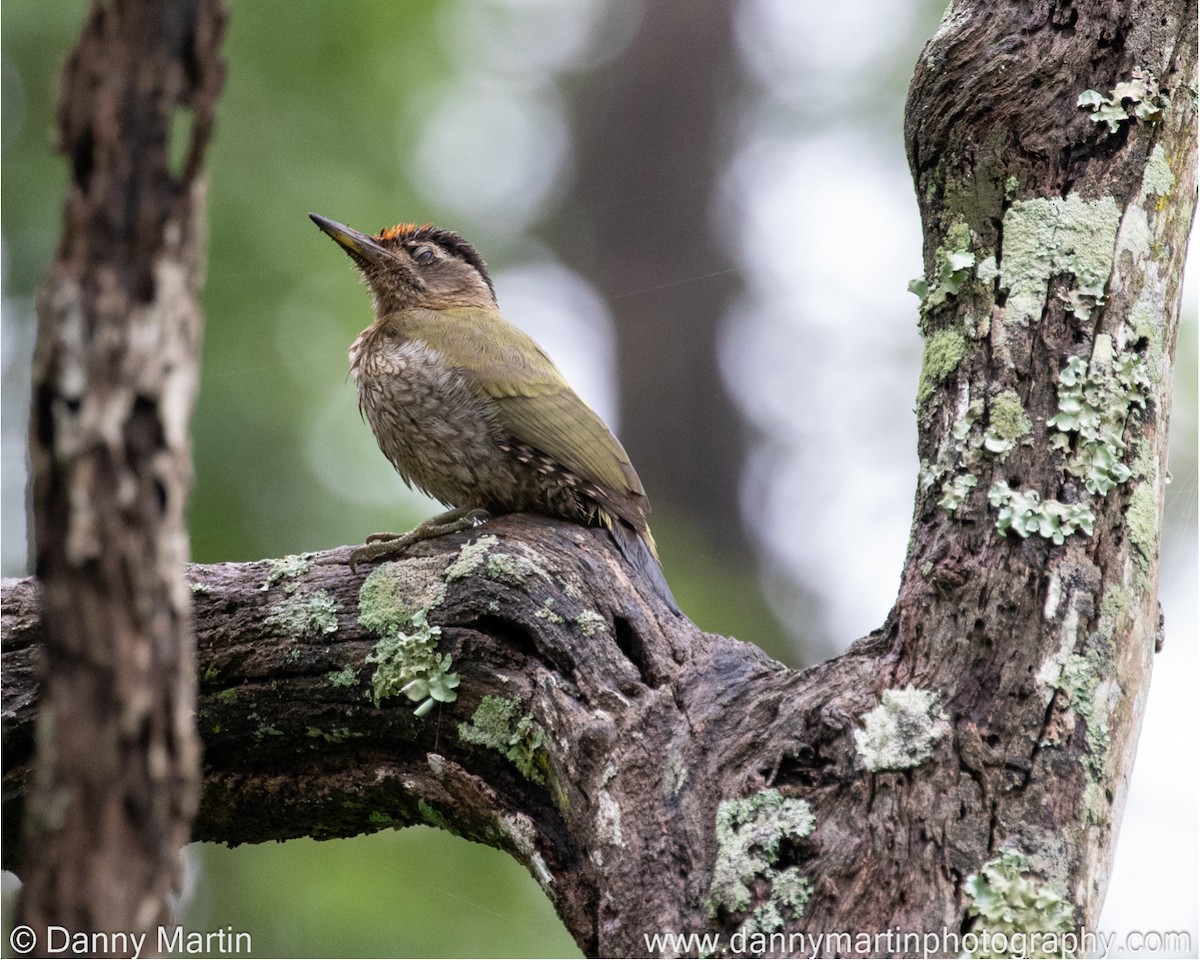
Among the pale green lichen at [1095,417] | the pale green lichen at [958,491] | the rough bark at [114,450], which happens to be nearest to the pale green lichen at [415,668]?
the pale green lichen at [958,491]

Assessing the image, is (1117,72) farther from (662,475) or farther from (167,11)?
(662,475)

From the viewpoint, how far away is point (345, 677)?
2.54 meters

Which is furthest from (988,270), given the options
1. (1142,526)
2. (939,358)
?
(1142,526)

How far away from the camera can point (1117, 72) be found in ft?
7.48

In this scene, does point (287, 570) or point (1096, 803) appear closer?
point (1096, 803)

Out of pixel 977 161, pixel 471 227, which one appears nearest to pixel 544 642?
pixel 977 161

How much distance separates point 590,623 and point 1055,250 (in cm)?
111

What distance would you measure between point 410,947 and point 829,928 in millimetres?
3163

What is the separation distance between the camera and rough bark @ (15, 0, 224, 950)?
1.08 m

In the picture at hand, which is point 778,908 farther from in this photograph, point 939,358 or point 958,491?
point 939,358

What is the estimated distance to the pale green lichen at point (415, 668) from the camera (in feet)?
8.04

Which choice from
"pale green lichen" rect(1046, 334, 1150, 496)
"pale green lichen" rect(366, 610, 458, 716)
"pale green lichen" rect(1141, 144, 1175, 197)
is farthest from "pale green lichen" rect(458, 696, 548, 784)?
"pale green lichen" rect(1141, 144, 1175, 197)

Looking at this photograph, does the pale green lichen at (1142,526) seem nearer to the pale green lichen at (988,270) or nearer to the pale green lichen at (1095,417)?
the pale green lichen at (1095,417)

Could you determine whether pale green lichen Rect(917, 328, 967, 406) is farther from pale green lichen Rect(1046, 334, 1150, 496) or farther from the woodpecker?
the woodpecker
